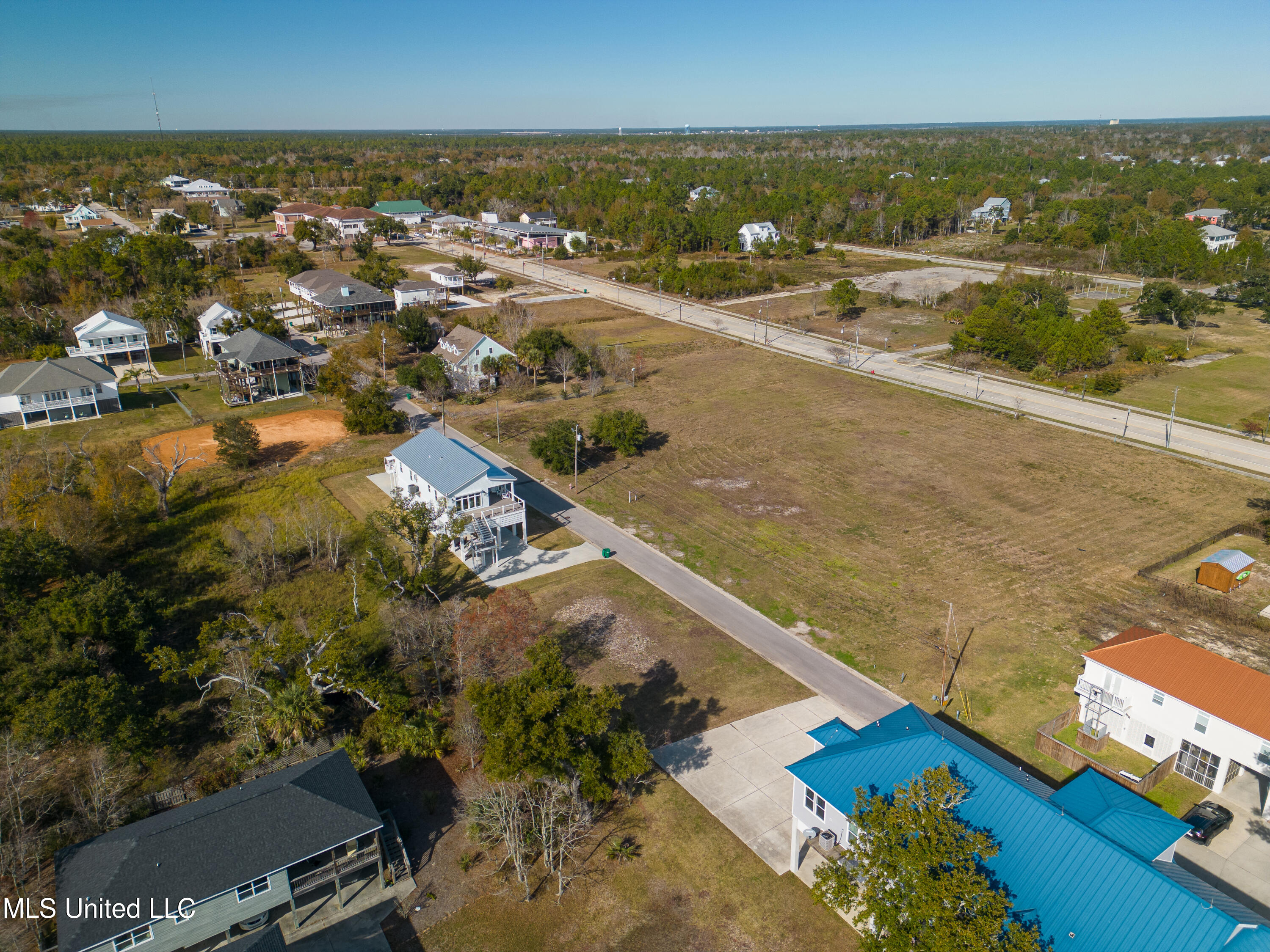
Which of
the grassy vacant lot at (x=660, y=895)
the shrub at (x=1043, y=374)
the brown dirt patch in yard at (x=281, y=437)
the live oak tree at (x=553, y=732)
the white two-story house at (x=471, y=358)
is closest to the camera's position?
→ the grassy vacant lot at (x=660, y=895)

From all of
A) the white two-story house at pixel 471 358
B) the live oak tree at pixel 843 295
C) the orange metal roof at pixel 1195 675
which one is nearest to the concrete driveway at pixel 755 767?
the orange metal roof at pixel 1195 675

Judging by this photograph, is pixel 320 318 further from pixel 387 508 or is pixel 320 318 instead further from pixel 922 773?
pixel 922 773

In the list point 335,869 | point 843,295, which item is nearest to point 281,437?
point 335,869

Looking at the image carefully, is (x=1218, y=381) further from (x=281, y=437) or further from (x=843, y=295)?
(x=281, y=437)

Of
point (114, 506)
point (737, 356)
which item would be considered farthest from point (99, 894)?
point (737, 356)

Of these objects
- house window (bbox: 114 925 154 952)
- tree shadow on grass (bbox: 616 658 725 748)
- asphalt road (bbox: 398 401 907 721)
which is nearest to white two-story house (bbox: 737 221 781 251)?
asphalt road (bbox: 398 401 907 721)

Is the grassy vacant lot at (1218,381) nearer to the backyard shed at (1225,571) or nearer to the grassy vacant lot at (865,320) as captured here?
the grassy vacant lot at (865,320)
